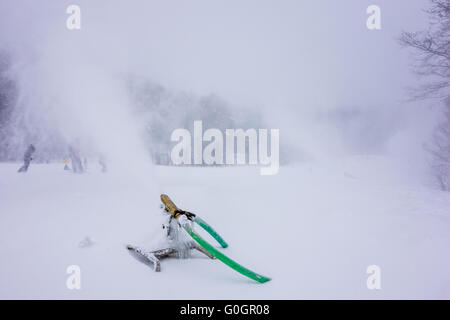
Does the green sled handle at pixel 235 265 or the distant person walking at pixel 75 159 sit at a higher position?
the distant person walking at pixel 75 159

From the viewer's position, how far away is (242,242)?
2.97m

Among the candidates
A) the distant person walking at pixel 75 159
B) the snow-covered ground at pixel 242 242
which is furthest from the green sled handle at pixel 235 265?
the distant person walking at pixel 75 159

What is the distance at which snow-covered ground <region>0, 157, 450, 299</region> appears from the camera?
201 cm

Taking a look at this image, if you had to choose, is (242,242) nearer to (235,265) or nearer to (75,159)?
(235,265)

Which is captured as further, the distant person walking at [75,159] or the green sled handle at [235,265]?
the distant person walking at [75,159]

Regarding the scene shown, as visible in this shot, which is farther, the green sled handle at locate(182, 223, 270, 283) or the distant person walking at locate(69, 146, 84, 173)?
the distant person walking at locate(69, 146, 84, 173)

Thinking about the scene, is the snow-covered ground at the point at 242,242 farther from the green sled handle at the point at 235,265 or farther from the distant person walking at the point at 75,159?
the distant person walking at the point at 75,159

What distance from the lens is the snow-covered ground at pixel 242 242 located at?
79.1 inches

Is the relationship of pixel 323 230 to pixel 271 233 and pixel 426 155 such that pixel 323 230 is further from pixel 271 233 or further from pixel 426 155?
pixel 426 155

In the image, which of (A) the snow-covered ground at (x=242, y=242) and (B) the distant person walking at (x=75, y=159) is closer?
(A) the snow-covered ground at (x=242, y=242)

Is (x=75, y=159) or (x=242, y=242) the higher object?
(x=75, y=159)

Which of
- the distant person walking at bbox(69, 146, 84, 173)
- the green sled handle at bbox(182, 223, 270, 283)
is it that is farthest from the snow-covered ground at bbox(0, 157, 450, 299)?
the distant person walking at bbox(69, 146, 84, 173)

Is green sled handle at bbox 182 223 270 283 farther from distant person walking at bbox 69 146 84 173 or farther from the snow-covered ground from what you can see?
distant person walking at bbox 69 146 84 173

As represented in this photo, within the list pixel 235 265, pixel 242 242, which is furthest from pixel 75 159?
pixel 235 265
